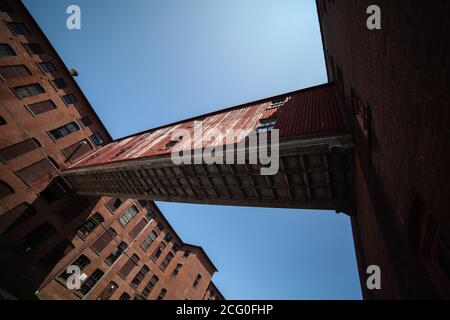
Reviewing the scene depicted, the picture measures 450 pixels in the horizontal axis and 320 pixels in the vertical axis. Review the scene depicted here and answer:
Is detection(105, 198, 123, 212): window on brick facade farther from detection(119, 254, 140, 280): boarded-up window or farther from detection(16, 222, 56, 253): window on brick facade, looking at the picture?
detection(119, 254, 140, 280): boarded-up window

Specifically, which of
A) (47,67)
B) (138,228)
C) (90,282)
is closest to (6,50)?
(47,67)

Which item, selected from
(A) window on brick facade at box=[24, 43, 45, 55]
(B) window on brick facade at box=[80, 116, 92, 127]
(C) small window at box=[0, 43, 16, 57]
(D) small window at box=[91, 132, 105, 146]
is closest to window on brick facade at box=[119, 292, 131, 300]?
(D) small window at box=[91, 132, 105, 146]

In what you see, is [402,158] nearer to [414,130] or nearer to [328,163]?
[414,130]

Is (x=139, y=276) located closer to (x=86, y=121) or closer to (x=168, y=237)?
(x=168, y=237)

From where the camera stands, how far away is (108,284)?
62.3 ft

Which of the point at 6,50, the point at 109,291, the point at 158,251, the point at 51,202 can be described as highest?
the point at 6,50

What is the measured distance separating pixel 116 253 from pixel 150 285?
616 cm

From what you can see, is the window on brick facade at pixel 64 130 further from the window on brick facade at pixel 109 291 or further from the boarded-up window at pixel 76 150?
the window on brick facade at pixel 109 291

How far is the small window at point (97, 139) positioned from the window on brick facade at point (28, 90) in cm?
587

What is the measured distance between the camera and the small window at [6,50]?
51.5 feet

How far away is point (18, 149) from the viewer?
49.3ft
